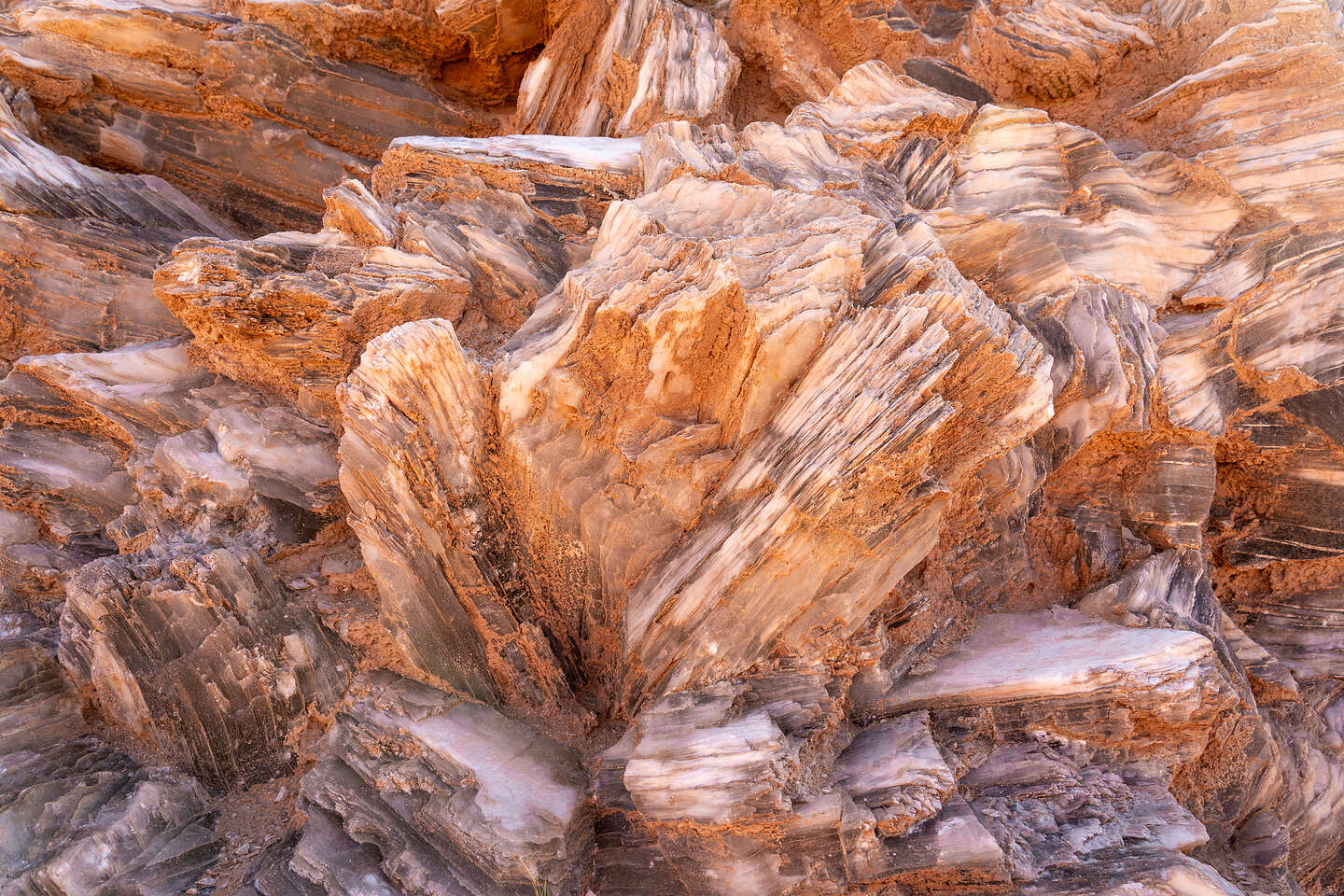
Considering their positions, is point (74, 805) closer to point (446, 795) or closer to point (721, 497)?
point (446, 795)

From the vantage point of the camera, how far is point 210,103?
731cm

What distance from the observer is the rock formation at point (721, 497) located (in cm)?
430

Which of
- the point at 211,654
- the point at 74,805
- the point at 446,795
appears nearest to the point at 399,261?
the point at 211,654

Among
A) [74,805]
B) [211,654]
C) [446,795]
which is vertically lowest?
[74,805]

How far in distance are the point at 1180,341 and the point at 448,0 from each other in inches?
263

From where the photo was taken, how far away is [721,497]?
4.48 m

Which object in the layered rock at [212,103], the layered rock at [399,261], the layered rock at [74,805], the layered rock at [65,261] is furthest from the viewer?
the layered rock at [212,103]

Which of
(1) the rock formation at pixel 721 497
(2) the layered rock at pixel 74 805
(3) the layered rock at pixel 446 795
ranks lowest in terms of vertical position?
(2) the layered rock at pixel 74 805

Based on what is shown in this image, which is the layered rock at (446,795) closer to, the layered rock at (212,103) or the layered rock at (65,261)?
the layered rock at (65,261)

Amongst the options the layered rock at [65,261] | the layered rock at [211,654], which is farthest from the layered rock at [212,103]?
the layered rock at [211,654]

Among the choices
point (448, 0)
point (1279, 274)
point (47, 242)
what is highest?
point (448, 0)

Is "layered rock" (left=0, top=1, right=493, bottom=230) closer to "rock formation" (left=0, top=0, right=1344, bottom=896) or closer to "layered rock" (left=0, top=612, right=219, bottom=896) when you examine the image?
"rock formation" (left=0, top=0, right=1344, bottom=896)

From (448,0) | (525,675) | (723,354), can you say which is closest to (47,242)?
(448,0)

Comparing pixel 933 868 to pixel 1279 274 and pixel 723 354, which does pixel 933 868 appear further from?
pixel 1279 274
